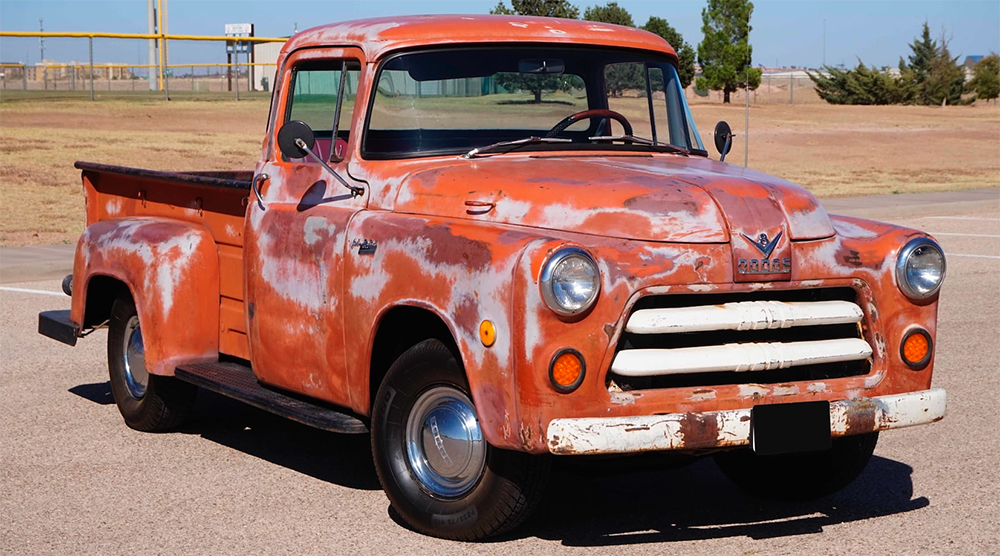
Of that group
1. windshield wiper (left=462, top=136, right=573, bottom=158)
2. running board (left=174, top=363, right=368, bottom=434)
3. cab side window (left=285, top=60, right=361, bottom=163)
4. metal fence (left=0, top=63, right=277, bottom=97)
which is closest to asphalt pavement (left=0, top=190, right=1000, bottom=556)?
running board (left=174, top=363, right=368, bottom=434)

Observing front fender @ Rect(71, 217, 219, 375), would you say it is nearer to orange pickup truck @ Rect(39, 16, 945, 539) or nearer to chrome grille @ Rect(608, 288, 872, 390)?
orange pickup truck @ Rect(39, 16, 945, 539)

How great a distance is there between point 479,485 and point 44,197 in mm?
15478

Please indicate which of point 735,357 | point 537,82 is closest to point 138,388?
point 537,82

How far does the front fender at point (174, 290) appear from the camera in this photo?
19.9 ft

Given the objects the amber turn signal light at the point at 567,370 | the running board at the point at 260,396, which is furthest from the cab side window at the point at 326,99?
the amber turn signal light at the point at 567,370

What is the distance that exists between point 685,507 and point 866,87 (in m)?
57.8

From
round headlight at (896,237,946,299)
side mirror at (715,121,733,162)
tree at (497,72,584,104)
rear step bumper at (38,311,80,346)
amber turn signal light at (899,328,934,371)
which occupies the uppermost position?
tree at (497,72,584,104)

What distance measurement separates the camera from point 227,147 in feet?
85.9

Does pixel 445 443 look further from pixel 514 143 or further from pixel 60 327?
pixel 60 327

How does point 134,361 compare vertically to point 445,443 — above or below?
below

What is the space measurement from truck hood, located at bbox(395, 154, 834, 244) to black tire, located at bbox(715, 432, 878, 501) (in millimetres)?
979

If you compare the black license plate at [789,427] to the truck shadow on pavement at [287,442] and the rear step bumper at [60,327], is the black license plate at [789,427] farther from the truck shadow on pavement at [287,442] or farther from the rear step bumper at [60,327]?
the rear step bumper at [60,327]

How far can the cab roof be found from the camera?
17.6 ft

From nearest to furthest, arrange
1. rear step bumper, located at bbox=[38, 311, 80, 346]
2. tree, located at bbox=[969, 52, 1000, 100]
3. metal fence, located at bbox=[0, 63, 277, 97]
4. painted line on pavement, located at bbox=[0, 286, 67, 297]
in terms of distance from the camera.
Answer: rear step bumper, located at bbox=[38, 311, 80, 346], painted line on pavement, located at bbox=[0, 286, 67, 297], metal fence, located at bbox=[0, 63, 277, 97], tree, located at bbox=[969, 52, 1000, 100]
